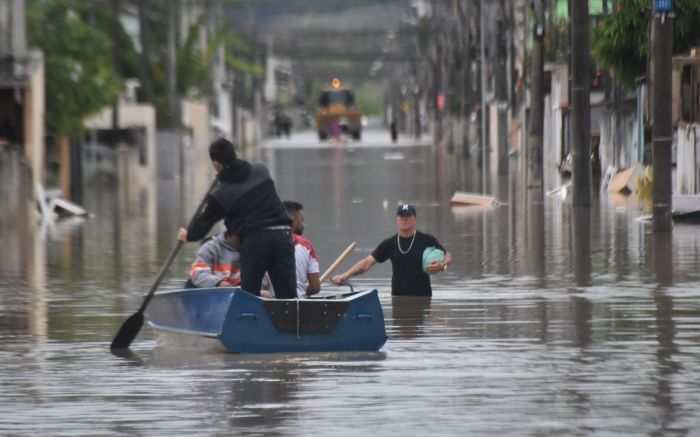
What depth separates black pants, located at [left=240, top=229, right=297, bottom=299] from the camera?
13688mm

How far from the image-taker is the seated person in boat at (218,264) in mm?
14172

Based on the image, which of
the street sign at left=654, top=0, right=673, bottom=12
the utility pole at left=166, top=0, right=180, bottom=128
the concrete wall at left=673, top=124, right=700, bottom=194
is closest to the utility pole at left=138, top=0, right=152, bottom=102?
the utility pole at left=166, top=0, right=180, bottom=128

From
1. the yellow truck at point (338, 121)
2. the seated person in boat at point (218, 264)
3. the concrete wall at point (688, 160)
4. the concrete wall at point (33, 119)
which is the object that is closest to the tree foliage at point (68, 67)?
the concrete wall at point (33, 119)

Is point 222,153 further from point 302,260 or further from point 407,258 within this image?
point 407,258

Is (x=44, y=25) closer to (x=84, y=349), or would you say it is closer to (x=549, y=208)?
(x=549, y=208)

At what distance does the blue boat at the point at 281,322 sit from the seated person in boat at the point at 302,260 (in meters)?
0.97

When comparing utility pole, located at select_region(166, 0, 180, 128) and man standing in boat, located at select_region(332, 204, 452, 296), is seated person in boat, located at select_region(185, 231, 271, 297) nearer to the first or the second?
man standing in boat, located at select_region(332, 204, 452, 296)

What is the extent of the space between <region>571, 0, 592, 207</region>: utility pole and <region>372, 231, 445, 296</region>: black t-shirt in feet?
47.4

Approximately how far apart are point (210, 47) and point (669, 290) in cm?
6504

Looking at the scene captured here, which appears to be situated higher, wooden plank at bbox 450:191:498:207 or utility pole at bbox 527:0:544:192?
utility pole at bbox 527:0:544:192

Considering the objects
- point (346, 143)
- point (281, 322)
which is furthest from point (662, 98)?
point (346, 143)

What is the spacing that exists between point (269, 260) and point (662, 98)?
11.9 meters

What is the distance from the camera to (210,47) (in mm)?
82062

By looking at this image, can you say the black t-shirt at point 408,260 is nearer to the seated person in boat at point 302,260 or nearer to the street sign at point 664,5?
the seated person in boat at point 302,260
